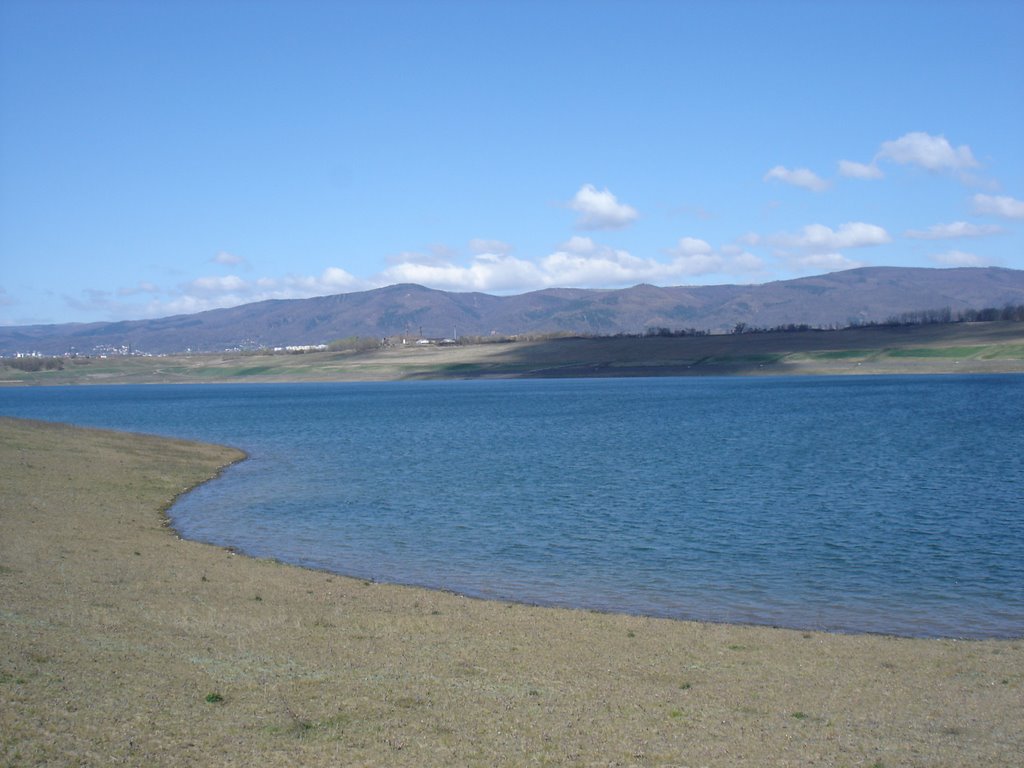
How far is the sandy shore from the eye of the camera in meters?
8.18

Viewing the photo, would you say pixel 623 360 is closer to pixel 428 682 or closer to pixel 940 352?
pixel 940 352

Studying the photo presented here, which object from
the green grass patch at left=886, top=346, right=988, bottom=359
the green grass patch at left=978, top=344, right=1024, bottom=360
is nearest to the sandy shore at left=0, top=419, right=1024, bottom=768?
the green grass patch at left=978, top=344, right=1024, bottom=360

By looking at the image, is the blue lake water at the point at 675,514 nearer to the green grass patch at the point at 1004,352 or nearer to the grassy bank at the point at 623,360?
the green grass patch at the point at 1004,352

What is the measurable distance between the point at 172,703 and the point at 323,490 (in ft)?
68.1

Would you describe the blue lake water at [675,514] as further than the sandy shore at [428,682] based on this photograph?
Yes

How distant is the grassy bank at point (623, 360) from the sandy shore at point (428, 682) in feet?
314

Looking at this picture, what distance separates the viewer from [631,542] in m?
20.3

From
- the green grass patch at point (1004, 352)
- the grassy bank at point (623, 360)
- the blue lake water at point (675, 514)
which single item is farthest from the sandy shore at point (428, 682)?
the green grass patch at point (1004, 352)

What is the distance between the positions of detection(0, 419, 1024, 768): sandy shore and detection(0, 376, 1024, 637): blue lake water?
2.03 m

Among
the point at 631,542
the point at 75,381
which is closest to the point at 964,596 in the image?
the point at 631,542

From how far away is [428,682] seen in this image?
33.8ft

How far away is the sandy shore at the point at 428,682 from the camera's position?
8.18 metres

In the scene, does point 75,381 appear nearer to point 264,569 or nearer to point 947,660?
point 264,569

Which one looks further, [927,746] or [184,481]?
[184,481]
